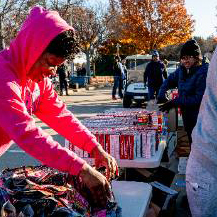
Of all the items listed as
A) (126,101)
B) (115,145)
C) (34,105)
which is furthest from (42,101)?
(126,101)

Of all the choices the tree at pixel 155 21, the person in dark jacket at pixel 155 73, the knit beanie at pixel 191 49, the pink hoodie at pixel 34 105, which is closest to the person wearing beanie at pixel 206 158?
the pink hoodie at pixel 34 105

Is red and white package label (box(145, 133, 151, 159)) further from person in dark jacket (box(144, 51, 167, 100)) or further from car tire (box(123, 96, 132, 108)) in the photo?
car tire (box(123, 96, 132, 108))

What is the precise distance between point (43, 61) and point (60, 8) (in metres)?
18.8

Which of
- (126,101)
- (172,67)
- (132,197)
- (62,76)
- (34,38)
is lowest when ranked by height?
(126,101)

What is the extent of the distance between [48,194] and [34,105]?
63 cm

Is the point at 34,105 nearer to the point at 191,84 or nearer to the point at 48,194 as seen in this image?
the point at 48,194

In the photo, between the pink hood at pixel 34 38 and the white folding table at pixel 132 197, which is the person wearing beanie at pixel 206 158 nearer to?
the white folding table at pixel 132 197

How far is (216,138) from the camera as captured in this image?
1798 mm

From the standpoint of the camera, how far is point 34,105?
7.58 ft

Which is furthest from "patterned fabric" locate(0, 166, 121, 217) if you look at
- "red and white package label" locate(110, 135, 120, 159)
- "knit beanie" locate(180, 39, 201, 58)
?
"knit beanie" locate(180, 39, 201, 58)

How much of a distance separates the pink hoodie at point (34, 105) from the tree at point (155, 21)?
Result: 28.4 metres

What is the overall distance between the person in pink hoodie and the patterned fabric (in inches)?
5.2

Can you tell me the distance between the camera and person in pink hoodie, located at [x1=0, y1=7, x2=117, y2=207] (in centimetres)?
177

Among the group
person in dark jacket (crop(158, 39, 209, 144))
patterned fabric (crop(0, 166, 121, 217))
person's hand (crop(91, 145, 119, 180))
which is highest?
person in dark jacket (crop(158, 39, 209, 144))
